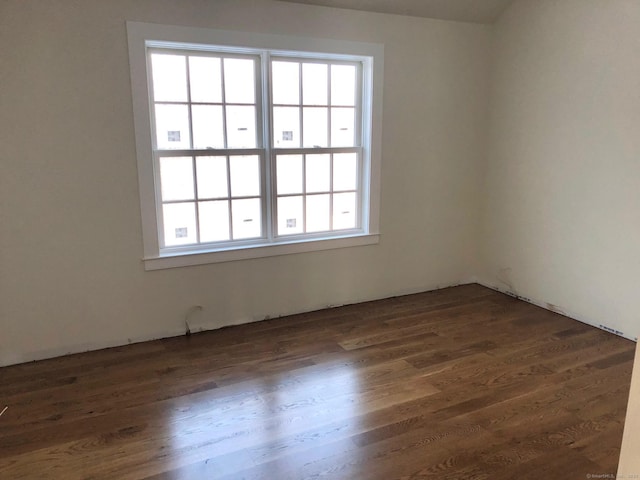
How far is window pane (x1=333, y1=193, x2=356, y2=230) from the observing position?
4.06 metres

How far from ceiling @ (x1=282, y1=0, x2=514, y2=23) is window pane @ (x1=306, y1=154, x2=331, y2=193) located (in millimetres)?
1132

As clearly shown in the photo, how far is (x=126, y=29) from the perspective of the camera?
3.03 metres

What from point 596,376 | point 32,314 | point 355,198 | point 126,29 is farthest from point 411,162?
point 32,314

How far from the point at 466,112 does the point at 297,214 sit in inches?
72.9

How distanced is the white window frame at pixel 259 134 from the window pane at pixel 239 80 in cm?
8

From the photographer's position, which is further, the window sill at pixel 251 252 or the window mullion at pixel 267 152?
the window mullion at pixel 267 152

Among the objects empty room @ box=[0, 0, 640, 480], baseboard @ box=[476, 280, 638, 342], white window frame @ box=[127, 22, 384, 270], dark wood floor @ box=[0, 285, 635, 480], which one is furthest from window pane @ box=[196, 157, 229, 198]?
baseboard @ box=[476, 280, 638, 342]

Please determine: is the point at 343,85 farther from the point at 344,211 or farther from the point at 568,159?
the point at 568,159

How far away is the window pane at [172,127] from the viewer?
3330 millimetres

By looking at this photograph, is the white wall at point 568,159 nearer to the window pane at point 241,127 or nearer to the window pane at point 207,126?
the window pane at point 241,127

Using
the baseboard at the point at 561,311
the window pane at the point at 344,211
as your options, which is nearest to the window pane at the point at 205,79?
the window pane at the point at 344,211

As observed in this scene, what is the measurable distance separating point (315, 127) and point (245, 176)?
70cm

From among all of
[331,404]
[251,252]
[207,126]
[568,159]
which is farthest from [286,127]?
[568,159]

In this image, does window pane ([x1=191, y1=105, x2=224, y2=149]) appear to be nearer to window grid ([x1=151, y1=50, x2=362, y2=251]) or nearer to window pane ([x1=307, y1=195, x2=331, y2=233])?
window grid ([x1=151, y1=50, x2=362, y2=251])
